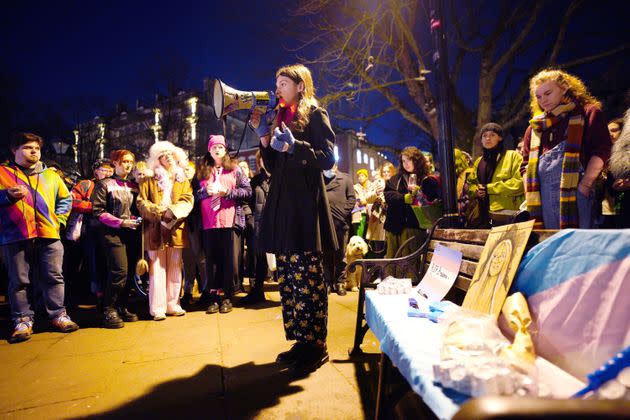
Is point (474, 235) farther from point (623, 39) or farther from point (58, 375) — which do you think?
point (623, 39)

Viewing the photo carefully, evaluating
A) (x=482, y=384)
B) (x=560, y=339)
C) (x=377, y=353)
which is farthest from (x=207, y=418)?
(x=560, y=339)

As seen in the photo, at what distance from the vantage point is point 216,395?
2.31m

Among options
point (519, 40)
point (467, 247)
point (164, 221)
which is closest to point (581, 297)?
point (467, 247)

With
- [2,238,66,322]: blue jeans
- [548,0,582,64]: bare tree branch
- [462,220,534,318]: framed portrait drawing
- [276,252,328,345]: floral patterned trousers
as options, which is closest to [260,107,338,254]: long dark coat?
[276,252,328,345]: floral patterned trousers

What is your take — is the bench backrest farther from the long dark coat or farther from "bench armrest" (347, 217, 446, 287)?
the long dark coat

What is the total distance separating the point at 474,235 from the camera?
2.22 meters

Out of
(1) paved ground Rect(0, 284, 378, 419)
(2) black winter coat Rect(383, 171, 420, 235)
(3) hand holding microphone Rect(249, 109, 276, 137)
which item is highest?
(3) hand holding microphone Rect(249, 109, 276, 137)

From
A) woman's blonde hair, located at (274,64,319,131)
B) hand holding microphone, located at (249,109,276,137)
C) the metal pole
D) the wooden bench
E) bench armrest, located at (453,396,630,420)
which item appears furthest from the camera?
the metal pole

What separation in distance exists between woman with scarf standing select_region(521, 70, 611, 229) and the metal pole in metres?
0.73

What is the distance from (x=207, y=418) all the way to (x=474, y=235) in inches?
81.1

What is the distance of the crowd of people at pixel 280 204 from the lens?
105 inches

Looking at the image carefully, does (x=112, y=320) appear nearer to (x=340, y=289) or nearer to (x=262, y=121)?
(x=262, y=121)

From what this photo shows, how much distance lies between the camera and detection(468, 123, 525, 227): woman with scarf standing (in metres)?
3.82

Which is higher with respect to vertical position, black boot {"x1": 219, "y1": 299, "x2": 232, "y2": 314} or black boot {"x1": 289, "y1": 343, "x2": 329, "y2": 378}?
black boot {"x1": 289, "y1": 343, "x2": 329, "y2": 378}
